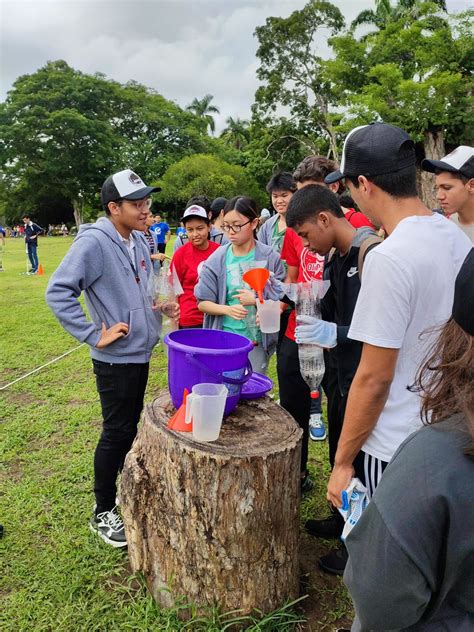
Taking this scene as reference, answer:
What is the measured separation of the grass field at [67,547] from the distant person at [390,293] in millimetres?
942

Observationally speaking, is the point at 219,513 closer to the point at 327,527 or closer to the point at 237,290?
the point at 327,527

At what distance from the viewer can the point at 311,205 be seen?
2240mm

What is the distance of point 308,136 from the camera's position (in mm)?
29594

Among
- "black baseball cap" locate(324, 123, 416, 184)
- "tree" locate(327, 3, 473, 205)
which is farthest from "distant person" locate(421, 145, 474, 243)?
"tree" locate(327, 3, 473, 205)

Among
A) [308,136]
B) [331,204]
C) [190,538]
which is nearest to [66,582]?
[190,538]

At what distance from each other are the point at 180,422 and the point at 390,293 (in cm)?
117

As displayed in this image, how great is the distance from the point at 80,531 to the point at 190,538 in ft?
3.53

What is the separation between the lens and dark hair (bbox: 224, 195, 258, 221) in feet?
10.2

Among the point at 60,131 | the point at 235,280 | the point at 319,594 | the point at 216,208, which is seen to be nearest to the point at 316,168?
the point at 235,280

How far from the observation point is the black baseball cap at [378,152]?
5.28 ft

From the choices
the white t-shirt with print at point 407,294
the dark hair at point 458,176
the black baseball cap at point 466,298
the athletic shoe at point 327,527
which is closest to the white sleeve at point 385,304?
the white t-shirt with print at point 407,294

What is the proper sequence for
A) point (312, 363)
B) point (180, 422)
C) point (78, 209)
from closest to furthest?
point (180, 422) < point (312, 363) < point (78, 209)

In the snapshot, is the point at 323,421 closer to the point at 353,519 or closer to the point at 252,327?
the point at 252,327

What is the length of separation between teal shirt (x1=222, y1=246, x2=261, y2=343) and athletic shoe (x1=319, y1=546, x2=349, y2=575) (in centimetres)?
137
